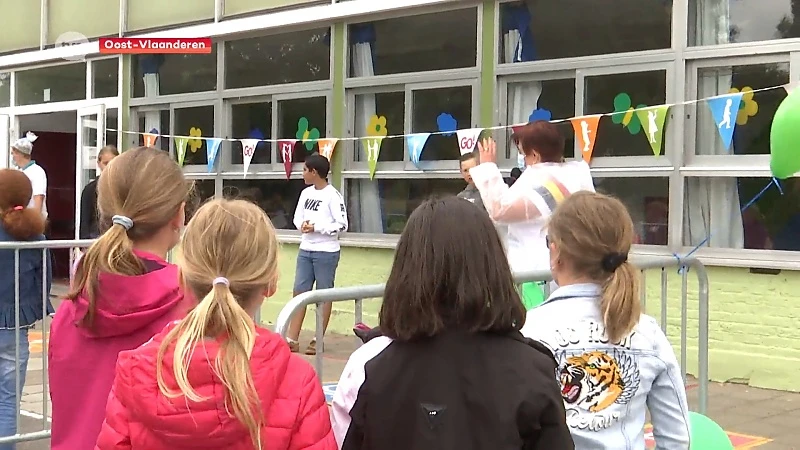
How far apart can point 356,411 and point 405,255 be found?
38cm

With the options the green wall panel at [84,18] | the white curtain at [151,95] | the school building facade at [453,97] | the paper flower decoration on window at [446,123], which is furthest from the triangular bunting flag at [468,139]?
the green wall panel at [84,18]

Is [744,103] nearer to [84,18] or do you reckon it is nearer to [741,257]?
[741,257]

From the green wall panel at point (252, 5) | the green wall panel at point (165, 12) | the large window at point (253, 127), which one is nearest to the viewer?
the green wall panel at point (252, 5)

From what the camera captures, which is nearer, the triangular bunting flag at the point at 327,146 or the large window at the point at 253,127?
the triangular bunting flag at the point at 327,146

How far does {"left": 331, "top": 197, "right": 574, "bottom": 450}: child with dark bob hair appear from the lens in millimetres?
2131

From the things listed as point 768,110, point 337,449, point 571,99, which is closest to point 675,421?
point 337,449

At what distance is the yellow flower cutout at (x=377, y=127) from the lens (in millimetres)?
10375

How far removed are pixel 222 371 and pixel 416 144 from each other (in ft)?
25.2

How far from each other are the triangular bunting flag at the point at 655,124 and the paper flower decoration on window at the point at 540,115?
113cm

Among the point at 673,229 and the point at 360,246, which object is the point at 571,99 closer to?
the point at 673,229

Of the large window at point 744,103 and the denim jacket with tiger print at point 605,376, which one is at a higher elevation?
the large window at point 744,103

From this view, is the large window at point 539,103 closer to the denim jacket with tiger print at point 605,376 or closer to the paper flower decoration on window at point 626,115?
the paper flower decoration on window at point 626,115

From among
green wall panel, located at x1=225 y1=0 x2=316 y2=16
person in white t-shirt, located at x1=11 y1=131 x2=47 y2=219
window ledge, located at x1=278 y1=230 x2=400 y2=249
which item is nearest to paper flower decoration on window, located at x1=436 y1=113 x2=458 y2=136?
window ledge, located at x1=278 y1=230 x2=400 y2=249

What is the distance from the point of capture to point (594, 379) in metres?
2.71
